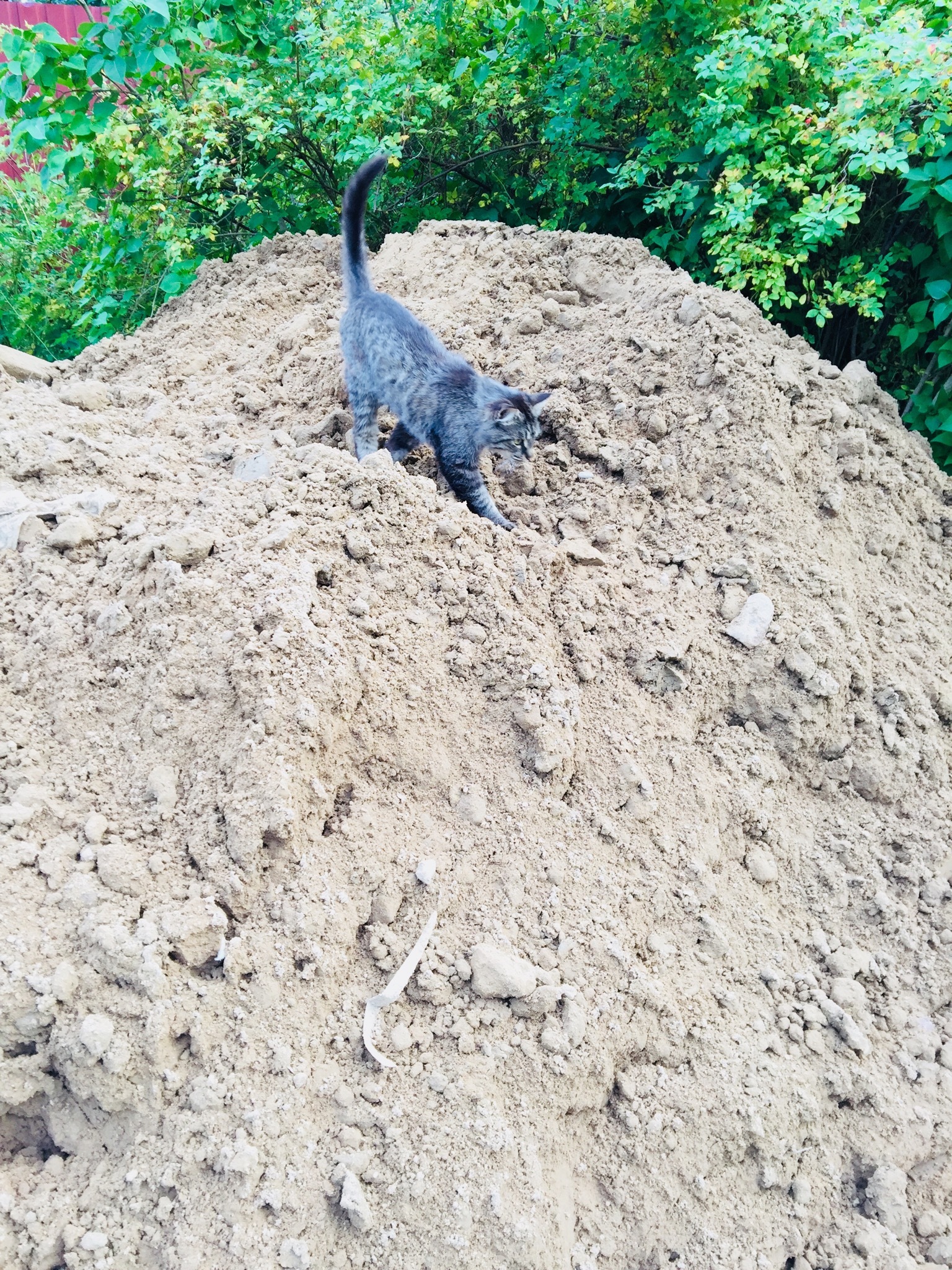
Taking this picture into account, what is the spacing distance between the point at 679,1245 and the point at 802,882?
1068 mm

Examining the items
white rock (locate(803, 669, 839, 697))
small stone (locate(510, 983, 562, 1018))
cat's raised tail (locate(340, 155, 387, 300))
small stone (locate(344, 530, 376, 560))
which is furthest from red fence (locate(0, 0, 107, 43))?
small stone (locate(510, 983, 562, 1018))

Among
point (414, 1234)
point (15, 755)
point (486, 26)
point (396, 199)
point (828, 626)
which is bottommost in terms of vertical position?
point (414, 1234)

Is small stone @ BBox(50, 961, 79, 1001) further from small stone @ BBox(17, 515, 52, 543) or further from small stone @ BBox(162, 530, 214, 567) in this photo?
small stone @ BBox(17, 515, 52, 543)

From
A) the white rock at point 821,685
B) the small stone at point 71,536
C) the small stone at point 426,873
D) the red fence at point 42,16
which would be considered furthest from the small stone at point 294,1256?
the red fence at point 42,16

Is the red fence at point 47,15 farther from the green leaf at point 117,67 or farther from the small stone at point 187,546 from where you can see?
the small stone at point 187,546

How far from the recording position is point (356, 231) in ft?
12.6

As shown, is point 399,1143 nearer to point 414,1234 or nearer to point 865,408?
point 414,1234

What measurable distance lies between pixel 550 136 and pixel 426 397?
2094 millimetres

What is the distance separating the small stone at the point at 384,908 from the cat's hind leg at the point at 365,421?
6.37 feet

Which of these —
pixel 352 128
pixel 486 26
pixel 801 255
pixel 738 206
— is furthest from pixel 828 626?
pixel 486 26

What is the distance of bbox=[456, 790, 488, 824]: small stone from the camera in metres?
2.41

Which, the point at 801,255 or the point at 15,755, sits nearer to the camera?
the point at 15,755

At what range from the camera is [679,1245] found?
6.63 ft

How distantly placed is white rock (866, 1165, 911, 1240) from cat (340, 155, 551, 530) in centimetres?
224
